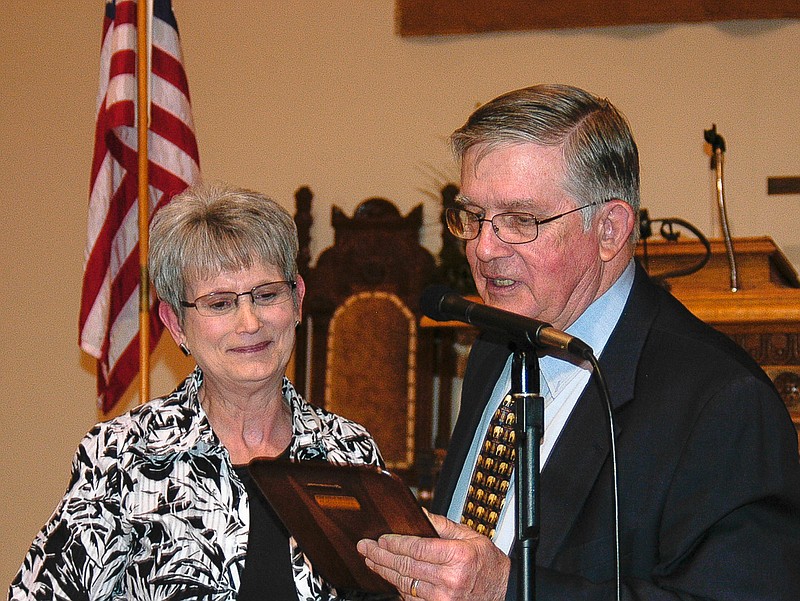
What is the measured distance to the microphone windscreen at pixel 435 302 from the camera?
6.23 feet

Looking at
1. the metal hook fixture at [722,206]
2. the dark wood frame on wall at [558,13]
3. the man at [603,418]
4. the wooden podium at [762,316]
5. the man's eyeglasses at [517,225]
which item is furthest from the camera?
the dark wood frame on wall at [558,13]

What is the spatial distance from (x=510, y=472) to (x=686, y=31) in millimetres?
4127

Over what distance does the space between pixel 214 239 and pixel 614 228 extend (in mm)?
887

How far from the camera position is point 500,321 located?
5.82ft

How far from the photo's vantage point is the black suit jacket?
1796 mm

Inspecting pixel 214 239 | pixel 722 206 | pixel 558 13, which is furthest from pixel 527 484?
pixel 558 13

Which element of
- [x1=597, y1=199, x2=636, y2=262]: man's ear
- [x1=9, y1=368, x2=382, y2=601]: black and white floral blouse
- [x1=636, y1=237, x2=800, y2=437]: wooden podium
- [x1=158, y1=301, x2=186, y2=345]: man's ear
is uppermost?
[x1=597, y1=199, x2=636, y2=262]: man's ear

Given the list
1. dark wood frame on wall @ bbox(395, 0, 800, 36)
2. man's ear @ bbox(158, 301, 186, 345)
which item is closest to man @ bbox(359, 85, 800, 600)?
man's ear @ bbox(158, 301, 186, 345)

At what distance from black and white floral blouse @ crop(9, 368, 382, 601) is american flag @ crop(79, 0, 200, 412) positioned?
1.89 meters

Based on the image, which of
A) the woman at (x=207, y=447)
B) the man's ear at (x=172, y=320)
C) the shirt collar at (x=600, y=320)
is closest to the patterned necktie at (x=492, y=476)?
the shirt collar at (x=600, y=320)

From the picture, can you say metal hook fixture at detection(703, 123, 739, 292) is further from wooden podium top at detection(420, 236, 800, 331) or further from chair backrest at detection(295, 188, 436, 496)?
chair backrest at detection(295, 188, 436, 496)

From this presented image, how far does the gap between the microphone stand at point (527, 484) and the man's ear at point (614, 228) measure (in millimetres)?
579

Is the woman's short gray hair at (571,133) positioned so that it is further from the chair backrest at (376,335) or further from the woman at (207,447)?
the chair backrest at (376,335)

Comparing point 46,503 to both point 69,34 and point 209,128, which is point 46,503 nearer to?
point 209,128
